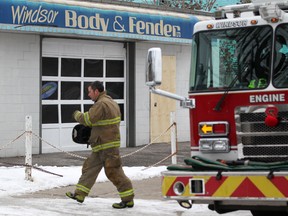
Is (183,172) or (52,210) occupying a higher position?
(183,172)

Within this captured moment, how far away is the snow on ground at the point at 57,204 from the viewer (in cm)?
927

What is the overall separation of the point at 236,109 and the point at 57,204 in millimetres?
3697

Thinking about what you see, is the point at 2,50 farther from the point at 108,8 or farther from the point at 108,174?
the point at 108,174

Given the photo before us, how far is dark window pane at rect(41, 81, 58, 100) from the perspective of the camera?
17.4 metres

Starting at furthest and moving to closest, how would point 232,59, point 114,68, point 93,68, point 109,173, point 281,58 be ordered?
1. point 114,68
2. point 93,68
3. point 109,173
4. point 232,59
5. point 281,58

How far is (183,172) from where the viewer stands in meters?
7.06

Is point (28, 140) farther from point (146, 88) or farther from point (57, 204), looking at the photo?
point (146, 88)

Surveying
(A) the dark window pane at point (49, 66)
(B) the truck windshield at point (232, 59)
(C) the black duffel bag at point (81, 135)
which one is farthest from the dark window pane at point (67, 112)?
(B) the truck windshield at point (232, 59)

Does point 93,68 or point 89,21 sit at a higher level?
point 89,21

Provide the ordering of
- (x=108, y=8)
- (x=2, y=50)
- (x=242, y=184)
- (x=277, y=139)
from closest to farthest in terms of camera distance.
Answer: (x=242, y=184)
(x=277, y=139)
(x=2, y=50)
(x=108, y=8)

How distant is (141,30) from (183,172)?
12.0m

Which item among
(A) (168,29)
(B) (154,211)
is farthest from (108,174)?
(A) (168,29)

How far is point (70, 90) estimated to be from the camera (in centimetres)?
1803

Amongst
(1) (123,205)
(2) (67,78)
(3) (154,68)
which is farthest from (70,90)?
(3) (154,68)
